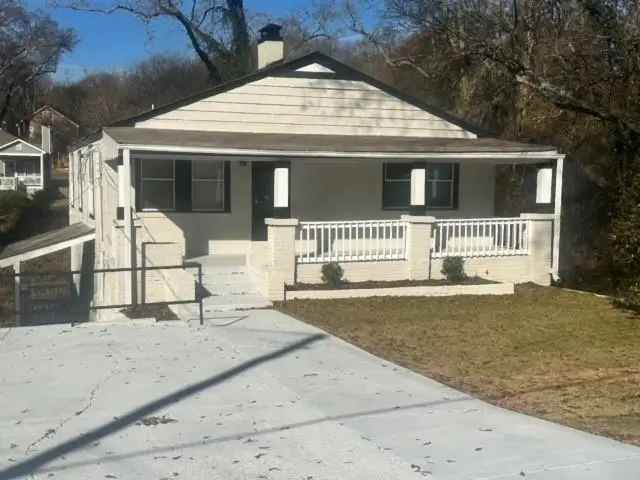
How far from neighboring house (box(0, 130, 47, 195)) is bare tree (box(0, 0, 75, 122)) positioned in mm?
4934

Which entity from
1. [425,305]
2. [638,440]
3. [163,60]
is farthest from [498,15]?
[163,60]

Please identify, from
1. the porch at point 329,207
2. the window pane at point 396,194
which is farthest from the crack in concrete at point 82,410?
the window pane at point 396,194

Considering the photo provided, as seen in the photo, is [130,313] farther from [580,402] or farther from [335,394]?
[580,402]

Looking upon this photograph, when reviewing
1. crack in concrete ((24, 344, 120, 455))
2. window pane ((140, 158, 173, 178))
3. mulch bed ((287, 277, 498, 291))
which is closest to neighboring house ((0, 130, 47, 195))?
window pane ((140, 158, 173, 178))

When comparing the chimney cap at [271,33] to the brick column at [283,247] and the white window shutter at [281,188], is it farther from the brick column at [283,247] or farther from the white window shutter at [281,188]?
the brick column at [283,247]

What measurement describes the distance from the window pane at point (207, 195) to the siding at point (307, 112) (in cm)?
120

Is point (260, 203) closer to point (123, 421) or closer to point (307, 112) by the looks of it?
point (307, 112)

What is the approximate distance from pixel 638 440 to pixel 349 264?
8.70 m

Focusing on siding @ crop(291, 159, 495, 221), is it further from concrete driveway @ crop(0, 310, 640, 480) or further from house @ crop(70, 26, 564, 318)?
concrete driveway @ crop(0, 310, 640, 480)

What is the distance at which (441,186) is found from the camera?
18.1 meters

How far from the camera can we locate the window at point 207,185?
1645 cm

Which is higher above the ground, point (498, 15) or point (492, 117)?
point (498, 15)

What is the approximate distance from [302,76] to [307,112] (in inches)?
31.2

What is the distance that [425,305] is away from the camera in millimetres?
13180
